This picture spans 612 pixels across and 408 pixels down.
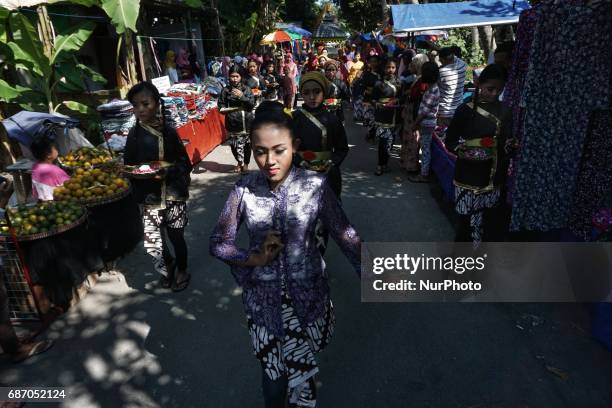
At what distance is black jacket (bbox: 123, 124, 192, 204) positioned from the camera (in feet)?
13.5

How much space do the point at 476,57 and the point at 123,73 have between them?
16.7m

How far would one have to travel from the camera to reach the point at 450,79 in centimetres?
693

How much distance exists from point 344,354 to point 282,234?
186 cm

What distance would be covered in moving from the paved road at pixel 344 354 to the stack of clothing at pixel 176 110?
476cm

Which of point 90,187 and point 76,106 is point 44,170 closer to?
point 90,187

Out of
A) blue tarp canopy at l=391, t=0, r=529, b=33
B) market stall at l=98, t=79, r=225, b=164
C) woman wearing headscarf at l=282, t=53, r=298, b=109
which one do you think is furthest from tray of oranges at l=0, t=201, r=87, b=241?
woman wearing headscarf at l=282, t=53, r=298, b=109

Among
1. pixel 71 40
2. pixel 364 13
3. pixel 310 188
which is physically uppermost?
pixel 364 13

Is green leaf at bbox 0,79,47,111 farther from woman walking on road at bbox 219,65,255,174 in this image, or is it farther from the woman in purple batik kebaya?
the woman in purple batik kebaya

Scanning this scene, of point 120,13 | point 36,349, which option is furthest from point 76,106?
point 36,349

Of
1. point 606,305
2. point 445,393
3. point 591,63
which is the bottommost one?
point 445,393

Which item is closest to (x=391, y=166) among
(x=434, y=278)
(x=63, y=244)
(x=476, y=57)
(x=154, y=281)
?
(x=434, y=278)

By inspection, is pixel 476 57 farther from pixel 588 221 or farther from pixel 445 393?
pixel 445 393

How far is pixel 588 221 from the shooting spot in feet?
12.7

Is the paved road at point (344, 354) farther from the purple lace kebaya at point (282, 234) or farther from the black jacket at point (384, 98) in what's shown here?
the black jacket at point (384, 98)
